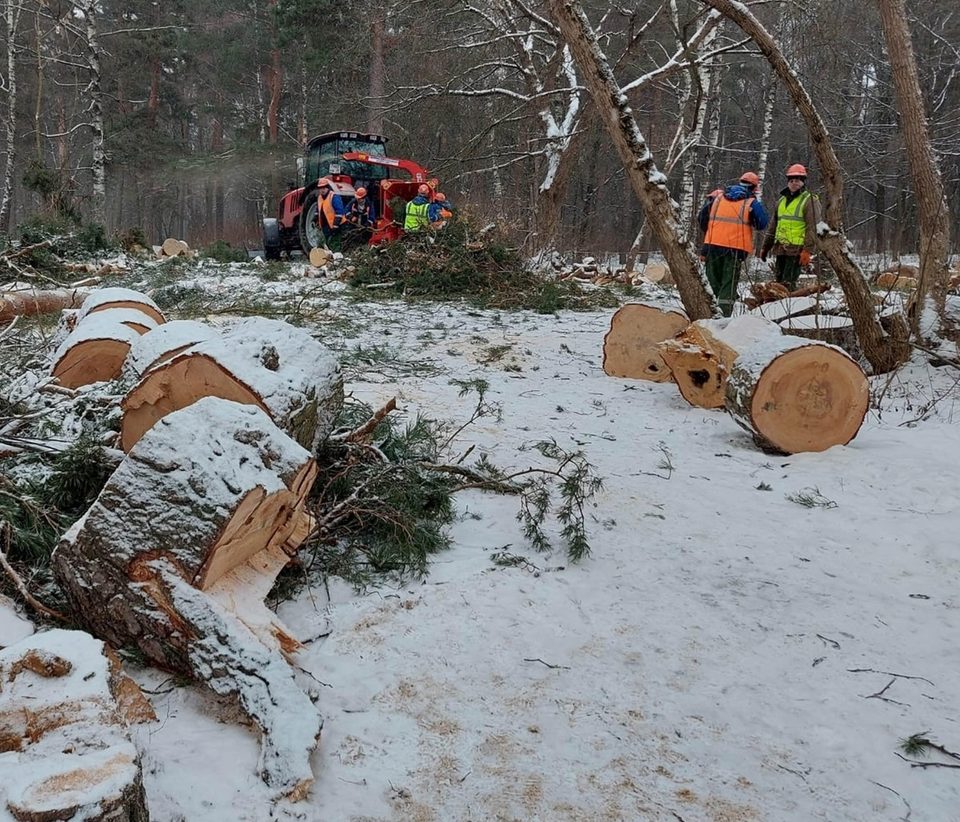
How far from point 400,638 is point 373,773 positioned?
25.4 inches

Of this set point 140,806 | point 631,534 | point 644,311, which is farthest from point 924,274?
point 140,806

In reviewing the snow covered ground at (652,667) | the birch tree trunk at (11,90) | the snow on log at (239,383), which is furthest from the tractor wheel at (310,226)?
the snow on log at (239,383)

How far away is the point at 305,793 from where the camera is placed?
183 cm

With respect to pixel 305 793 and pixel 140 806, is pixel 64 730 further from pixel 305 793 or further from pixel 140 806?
pixel 305 793

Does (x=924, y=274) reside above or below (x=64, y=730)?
above

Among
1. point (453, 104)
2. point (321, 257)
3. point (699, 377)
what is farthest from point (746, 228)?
point (453, 104)

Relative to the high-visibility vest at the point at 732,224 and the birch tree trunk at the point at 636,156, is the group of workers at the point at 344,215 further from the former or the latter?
the birch tree trunk at the point at 636,156

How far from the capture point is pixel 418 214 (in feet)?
36.3

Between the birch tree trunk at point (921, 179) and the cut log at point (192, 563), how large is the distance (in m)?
6.21

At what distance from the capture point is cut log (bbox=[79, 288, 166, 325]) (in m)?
5.09

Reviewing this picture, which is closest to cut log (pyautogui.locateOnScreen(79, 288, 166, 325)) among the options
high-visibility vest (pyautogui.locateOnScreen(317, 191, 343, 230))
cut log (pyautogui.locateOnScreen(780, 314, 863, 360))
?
cut log (pyautogui.locateOnScreen(780, 314, 863, 360))

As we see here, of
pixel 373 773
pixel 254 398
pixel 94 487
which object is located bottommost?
pixel 373 773

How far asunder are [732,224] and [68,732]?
24.9 ft

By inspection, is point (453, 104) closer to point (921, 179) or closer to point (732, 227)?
point (732, 227)
